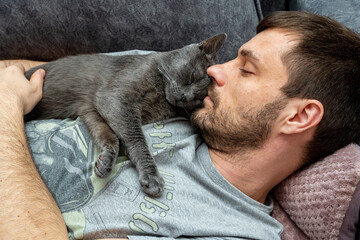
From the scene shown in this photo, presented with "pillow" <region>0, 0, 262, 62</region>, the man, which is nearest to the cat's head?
the man

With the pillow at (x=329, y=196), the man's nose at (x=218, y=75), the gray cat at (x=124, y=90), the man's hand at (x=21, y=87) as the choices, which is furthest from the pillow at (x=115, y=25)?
the pillow at (x=329, y=196)

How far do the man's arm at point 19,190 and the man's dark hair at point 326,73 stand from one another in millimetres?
941

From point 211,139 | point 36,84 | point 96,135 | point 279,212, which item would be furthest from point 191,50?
point 279,212

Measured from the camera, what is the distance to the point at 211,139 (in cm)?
137

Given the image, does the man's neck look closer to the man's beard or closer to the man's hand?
the man's beard

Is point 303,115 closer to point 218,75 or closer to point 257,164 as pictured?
point 257,164

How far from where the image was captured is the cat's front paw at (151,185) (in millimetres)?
1161

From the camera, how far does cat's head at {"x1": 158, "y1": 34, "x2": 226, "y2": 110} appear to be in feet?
4.87

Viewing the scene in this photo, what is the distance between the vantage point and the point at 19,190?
A: 1.01 metres

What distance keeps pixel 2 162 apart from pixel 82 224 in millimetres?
334

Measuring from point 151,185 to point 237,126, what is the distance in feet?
1.35

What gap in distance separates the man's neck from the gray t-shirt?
0.15 feet

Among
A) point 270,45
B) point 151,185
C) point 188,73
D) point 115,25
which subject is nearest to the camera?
point 151,185

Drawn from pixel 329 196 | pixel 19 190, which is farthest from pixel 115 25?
→ pixel 329 196
